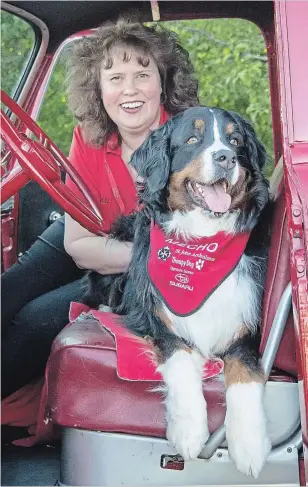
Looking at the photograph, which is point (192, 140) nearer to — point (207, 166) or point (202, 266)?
point (207, 166)

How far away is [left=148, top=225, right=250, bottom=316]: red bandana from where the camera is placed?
2.25 meters

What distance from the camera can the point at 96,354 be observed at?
2.20 m

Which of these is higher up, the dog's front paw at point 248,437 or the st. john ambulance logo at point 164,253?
the st. john ambulance logo at point 164,253

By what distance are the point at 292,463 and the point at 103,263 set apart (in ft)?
3.46

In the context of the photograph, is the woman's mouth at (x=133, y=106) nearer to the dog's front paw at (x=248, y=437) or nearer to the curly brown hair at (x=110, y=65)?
the curly brown hair at (x=110, y=65)

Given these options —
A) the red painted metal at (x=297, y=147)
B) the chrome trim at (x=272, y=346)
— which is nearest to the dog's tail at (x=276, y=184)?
the chrome trim at (x=272, y=346)

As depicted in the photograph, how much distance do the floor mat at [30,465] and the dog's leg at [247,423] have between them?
0.78 m

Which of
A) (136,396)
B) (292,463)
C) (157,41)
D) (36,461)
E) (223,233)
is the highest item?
(157,41)

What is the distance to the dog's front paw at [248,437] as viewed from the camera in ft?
6.75

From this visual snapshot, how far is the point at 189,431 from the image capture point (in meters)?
2.09

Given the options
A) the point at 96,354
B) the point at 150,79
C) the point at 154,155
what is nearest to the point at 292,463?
the point at 96,354

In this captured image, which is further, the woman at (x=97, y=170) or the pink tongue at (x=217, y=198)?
the woman at (x=97, y=170)

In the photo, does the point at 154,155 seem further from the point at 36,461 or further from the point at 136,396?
the point at 36,461

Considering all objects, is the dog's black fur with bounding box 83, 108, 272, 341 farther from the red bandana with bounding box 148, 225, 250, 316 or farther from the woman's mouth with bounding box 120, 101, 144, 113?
the woman's mouth with bounding box 120, 101, 144, 113
